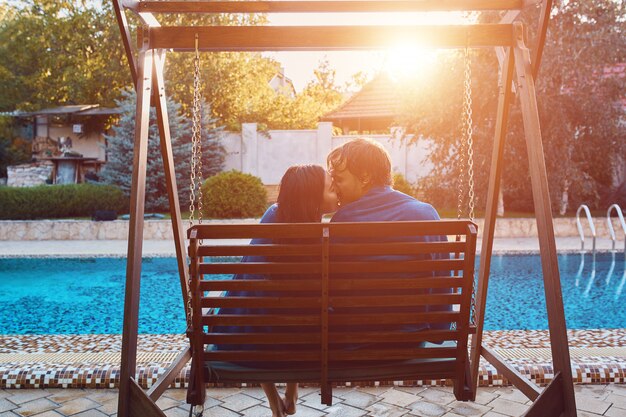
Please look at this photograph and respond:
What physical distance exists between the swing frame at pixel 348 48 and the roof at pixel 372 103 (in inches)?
689

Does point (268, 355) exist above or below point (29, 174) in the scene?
below

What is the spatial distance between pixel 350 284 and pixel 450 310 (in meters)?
0.47

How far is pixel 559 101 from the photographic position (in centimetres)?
1237

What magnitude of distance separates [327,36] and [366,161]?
23.2 inches

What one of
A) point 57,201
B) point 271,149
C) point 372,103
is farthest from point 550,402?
point 372,103

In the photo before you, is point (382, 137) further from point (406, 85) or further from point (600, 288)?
point (600, 288)

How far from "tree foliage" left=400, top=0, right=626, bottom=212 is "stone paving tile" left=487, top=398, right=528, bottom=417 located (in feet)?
32.9

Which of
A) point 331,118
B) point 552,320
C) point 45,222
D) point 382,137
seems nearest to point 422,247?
point 552,320

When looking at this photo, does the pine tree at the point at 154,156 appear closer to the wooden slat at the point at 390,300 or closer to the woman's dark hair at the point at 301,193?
the woman's dark hair at the point at 301,193

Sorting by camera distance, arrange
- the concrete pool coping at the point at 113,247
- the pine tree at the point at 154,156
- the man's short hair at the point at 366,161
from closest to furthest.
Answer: the man's short hair at the point at 366,161
the concrete pool coping at the point at 113,247
the pine tree at the point at 154,156

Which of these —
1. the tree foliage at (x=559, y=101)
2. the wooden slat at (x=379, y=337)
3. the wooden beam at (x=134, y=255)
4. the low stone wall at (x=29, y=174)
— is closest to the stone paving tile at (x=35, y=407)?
the wooden beam at (x=134, y=255)

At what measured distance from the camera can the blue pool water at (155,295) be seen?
639cm

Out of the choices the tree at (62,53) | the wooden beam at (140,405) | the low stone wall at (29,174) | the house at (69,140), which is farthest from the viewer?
the tree at (62,53)

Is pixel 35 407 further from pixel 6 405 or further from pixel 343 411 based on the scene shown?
pixel 343 411
